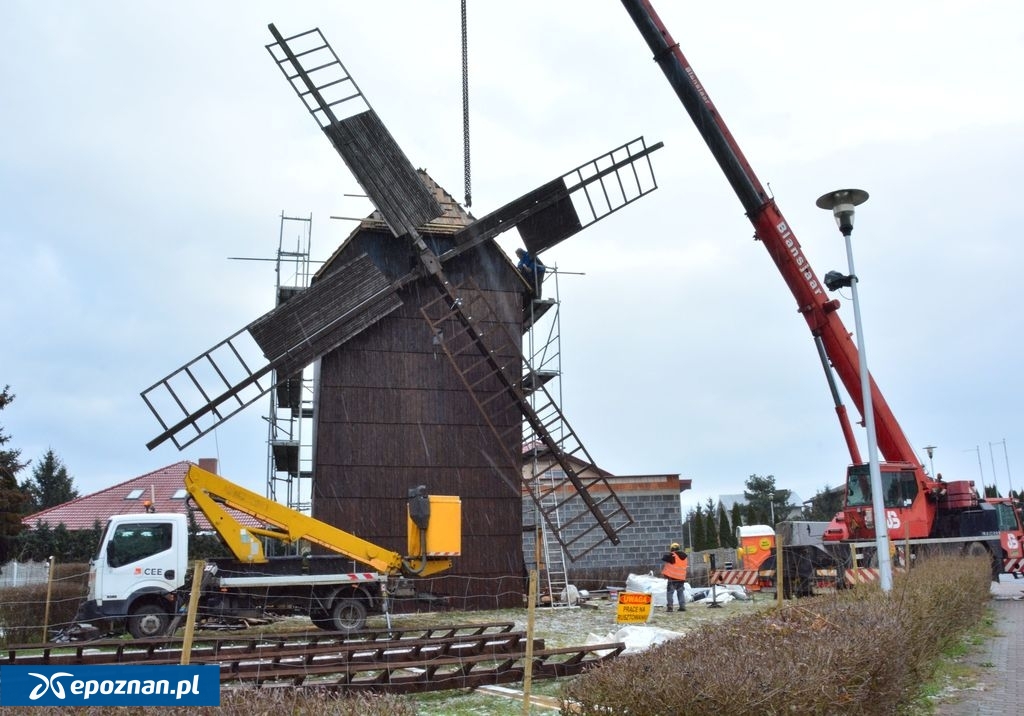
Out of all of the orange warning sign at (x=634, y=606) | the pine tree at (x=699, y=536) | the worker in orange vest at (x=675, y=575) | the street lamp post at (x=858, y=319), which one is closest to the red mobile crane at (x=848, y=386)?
the worker in orange vest at (x=675, y=575)

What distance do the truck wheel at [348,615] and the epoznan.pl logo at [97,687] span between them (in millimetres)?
11947

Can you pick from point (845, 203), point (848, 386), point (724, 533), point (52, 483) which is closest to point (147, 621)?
point (845, 203)

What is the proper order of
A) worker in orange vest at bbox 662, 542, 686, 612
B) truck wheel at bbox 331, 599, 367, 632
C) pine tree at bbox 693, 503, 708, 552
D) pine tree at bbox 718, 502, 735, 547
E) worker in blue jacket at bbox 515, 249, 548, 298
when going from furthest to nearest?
pine tree at bbox 718, 502, 735, 547 → pine tree at bbox 693, 503, 708, 552 → worker in blue jacket at bbox 515, 249, 548, 298 → worker in orange vest at bbox 662, 542, 686, 612 → truck wheel at bbox 331, 599, 367, 632

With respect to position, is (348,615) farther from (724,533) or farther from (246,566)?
(724,533)

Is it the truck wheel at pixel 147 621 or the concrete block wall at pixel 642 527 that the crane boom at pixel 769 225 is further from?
the truck wheel at pixel 147 621

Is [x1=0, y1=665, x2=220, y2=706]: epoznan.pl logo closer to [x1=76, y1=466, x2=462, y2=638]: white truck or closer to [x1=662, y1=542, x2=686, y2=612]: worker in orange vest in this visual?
[x1=76, y1=466, x2=462, y2=638]: white truck

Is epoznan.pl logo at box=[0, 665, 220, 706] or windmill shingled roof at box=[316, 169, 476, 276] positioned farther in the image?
windmill shingled roof at box=[316, 169, 476, 276]

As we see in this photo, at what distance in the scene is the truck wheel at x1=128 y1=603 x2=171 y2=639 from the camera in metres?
14.5

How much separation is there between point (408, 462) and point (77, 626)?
7.29 meters

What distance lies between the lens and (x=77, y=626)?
1487cm

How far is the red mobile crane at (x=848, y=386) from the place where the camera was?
63.6 feet

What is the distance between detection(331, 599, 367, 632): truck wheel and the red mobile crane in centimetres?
1112

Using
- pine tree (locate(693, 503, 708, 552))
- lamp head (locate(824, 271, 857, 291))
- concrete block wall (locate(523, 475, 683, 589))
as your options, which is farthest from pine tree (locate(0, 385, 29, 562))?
pine tree (locate(693, 503, 708, 552))

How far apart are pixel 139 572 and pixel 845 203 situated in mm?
12497
